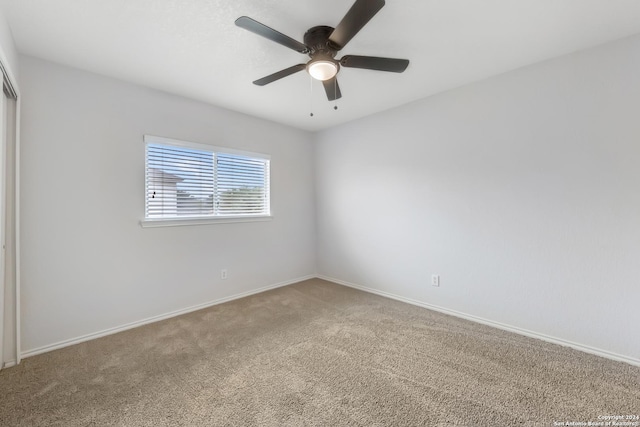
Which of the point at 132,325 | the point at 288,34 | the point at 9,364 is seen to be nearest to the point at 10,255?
the point at 9,364

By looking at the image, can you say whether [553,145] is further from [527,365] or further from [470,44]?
[527,365]

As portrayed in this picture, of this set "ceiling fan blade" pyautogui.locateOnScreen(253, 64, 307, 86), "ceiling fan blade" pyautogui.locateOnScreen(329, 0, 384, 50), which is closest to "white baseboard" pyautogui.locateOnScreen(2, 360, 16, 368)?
"ceiling fan blade" pyautogui.locateOnScreen(253, 64, 307, 86)

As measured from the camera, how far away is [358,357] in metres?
2.06

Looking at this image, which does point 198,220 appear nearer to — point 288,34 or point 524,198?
point 288,34

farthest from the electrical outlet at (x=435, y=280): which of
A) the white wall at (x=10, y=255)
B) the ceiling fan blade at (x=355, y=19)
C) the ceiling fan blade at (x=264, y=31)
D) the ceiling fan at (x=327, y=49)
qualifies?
the white wall at (x=10, y=255)

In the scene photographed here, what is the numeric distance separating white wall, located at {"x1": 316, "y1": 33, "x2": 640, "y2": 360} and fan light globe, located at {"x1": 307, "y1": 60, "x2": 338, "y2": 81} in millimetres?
1648

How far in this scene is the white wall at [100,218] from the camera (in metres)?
2.16

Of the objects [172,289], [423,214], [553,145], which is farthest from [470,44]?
[172,289]

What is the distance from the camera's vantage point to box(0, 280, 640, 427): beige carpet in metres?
1.49

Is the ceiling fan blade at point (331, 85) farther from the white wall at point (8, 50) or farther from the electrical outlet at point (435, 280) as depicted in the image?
the electrical outlet at point (435, 280)

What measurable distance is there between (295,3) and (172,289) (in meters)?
2.89

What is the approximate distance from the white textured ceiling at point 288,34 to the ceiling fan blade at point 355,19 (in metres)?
0.21

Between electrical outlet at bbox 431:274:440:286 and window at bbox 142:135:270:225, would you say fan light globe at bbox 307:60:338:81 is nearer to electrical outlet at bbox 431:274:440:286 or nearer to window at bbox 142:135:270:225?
window at bbox 142:135:270:225

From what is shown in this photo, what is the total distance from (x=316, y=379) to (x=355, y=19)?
2.26 metres
